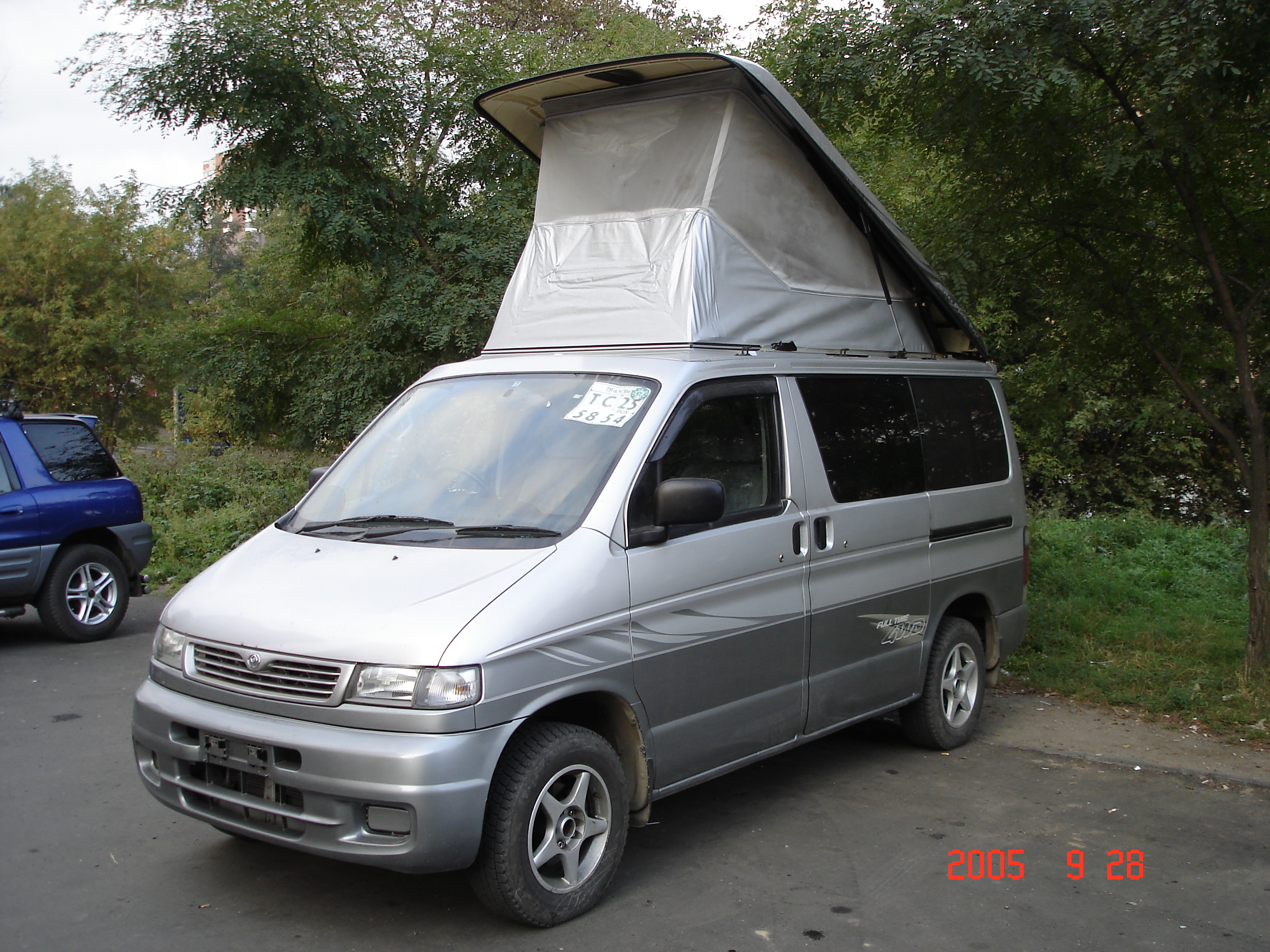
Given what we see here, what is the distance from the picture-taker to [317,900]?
13.5 feet

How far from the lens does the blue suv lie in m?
8.50

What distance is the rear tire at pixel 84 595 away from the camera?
880 centimetres

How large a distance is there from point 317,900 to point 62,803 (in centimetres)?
187

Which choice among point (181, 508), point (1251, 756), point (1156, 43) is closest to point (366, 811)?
point (1251, 756)

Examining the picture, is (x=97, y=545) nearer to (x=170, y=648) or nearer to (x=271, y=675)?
(x=170, y=648)

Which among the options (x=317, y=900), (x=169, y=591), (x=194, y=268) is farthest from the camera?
(x=194, y=268)

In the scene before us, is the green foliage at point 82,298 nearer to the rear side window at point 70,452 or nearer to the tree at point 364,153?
the tree at point 364,153

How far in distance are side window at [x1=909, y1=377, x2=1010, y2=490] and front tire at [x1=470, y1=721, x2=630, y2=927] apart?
8.94ft

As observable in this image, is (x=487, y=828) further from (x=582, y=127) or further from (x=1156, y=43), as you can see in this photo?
(x=1156, y=43)

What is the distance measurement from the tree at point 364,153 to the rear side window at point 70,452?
4.76 meters

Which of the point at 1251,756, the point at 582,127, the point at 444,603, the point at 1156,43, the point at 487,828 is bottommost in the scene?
the point at 1251,756

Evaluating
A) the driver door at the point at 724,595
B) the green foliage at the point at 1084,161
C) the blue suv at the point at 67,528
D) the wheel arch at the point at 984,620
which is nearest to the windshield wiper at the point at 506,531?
the driver door at the point at 724,595

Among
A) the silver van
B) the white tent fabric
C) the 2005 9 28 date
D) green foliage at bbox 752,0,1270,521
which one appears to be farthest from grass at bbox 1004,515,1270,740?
the white tent fabric

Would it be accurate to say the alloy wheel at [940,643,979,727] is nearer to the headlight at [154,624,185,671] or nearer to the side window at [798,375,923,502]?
the side window at [798,375,923,502]
